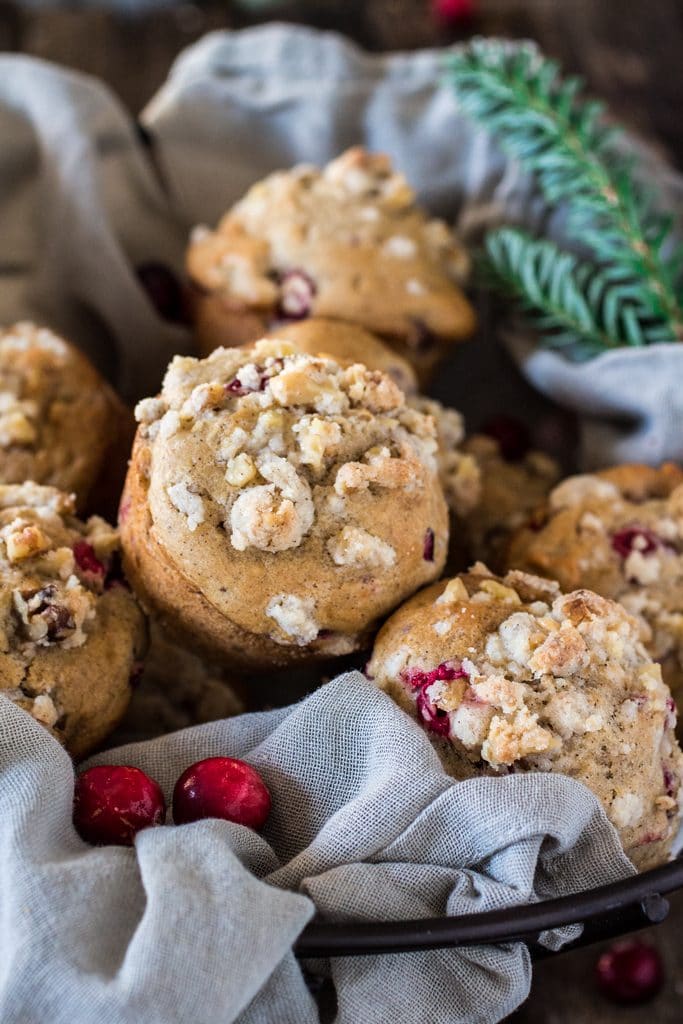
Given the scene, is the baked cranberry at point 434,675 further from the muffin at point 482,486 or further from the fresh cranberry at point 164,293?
the fresh cranberry at point 164,293

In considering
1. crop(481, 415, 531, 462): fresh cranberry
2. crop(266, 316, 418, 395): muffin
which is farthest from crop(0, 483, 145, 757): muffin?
crop(481, 415, 531, 462): fresh cranberry

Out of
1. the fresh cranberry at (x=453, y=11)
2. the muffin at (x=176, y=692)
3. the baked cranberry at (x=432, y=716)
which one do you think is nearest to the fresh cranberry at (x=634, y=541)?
the baked cranberry at (x=432, y=716)

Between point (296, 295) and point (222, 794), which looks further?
point (296, 295)

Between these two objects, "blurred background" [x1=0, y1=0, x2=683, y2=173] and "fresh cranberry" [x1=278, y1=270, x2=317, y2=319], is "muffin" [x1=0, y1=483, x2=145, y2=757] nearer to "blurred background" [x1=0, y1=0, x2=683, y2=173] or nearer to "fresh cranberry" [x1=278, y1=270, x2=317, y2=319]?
"fresh cranberry" [x1=278, y1=270, x2=317, y2=319]

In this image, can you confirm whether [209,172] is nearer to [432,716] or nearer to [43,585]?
[43,585]

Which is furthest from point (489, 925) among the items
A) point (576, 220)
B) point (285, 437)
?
point (576, 220)

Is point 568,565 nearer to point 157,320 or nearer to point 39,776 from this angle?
point 39,776

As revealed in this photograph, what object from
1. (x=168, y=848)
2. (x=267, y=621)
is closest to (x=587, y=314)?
(x=267, y=621)
